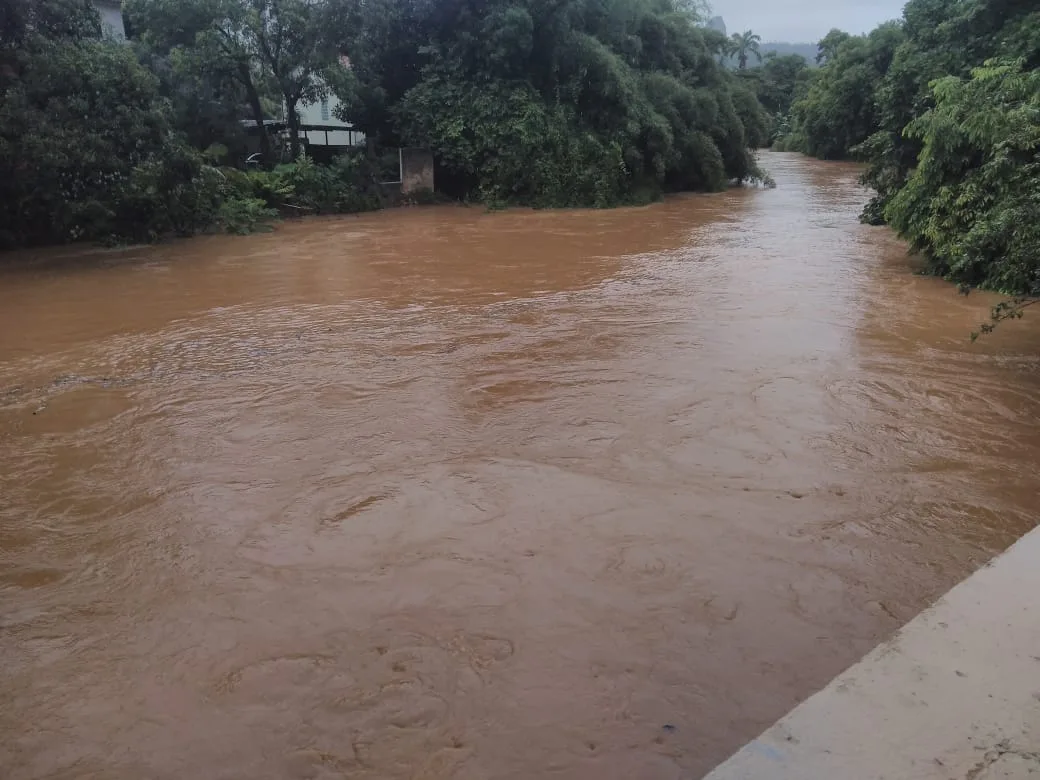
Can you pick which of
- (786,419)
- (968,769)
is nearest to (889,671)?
(968,769)

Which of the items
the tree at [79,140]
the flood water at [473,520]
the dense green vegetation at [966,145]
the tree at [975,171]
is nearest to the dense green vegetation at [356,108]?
the tree at [79,140]

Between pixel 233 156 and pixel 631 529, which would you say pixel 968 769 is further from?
pixel 233 156

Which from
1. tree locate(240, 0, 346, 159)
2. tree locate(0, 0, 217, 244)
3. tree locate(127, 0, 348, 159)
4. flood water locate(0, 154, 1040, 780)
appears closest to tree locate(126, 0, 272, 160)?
tree locate(127, 0, 348, 159)

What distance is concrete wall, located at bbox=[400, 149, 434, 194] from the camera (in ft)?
72.8

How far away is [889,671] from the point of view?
8.66 feet

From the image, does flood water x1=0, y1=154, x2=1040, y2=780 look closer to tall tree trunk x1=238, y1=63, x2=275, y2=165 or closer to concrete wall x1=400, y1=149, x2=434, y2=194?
tall tree trunk x1=238, y1=63, x2=275, y2=165

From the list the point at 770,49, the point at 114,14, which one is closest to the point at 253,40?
the point at 114,14

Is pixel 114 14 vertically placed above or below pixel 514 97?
above

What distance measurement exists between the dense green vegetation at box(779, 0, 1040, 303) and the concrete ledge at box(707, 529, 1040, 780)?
5.25m

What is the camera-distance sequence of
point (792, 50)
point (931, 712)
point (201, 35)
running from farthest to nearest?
point (792, 50) < point (201, 35) < point (931, 712)

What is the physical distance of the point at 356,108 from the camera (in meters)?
21.5

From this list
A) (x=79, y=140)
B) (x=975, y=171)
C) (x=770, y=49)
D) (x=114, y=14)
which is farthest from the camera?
(x=770, y=49)

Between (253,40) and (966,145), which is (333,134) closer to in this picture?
(253,40)

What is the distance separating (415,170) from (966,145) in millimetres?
14757
